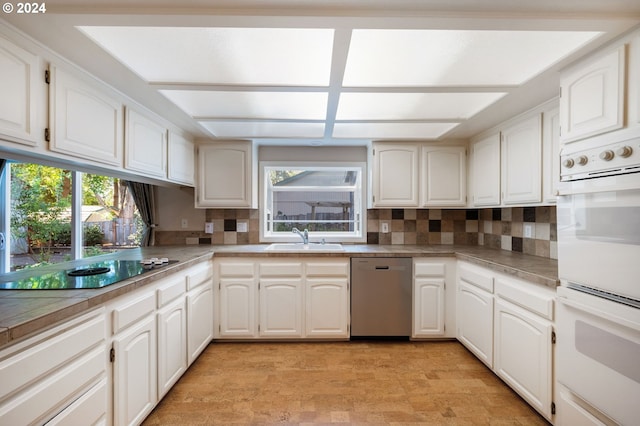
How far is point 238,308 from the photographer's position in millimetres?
2607

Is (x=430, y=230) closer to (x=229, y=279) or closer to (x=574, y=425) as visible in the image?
(x=574, y=425)

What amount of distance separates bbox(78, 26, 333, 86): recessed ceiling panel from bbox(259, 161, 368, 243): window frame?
1.60 meters

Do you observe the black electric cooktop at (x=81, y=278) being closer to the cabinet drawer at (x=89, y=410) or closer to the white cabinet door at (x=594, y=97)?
the cabinet drawer at (x=89, y=410)

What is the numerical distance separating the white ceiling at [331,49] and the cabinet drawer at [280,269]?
133cm

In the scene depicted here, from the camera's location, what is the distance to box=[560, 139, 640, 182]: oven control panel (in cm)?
116

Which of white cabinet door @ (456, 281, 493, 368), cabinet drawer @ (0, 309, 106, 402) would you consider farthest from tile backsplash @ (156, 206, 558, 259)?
cabinet drawer @ (0, 309, 106, 402)

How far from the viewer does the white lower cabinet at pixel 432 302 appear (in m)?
2.64

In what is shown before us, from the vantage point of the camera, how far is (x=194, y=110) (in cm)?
213

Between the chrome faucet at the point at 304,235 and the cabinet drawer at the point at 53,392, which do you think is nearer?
the cabinet drawer at the point at 53,392

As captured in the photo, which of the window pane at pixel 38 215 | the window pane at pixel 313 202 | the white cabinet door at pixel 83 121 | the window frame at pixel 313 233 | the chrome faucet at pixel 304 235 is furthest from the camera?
the window pane at pixel 313 202

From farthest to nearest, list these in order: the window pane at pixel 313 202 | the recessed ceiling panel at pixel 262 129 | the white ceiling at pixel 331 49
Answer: the window pane at pixel 313 202 < the recessed ceiling panel at pixel 262 129 < the white ceiling at pixel 331 49

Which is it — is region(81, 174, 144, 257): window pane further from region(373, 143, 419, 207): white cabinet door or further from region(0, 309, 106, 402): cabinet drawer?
region(373, 143, 419, 207): white cabinet door

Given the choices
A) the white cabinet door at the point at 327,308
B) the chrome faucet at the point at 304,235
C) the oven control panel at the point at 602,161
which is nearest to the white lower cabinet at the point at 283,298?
the white cabinet door at the point at 327,308

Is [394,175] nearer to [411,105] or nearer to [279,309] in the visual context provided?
[411,105]
